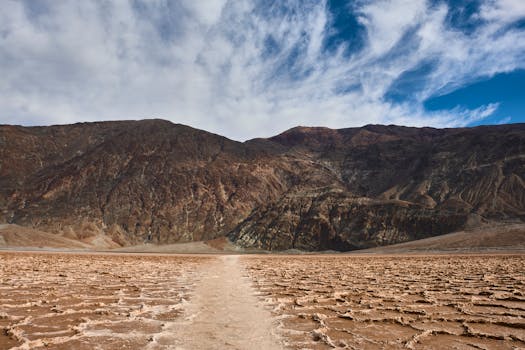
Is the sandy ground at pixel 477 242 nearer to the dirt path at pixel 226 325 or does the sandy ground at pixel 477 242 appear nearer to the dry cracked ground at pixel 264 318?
the dry cracked ground at pixel 264 318

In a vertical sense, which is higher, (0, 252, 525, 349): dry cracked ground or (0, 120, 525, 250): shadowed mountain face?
(0, 120, 525, 250): shadowed mountain face

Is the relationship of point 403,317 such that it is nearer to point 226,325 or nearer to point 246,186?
point 226,325

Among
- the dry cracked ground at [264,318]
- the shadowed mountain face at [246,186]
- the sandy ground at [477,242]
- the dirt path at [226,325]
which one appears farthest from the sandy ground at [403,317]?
the shadowed mountain face at [246,186]

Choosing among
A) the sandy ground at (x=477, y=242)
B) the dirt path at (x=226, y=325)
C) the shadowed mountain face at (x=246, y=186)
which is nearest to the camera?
the dirt path at (x=226, y=325)

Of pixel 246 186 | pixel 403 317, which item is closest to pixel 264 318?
pixel 403 317

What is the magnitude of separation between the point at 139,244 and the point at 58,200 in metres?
19.6

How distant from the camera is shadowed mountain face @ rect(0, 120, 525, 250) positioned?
216 feet

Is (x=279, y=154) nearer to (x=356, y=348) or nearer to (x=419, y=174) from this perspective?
(x=419, y=174)

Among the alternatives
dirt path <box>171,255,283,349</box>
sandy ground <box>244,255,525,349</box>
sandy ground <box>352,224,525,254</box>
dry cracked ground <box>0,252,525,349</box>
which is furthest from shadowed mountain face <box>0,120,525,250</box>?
dirt path <box>171,255,283,349</box>

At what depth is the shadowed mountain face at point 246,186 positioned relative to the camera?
Answer: 65938mm

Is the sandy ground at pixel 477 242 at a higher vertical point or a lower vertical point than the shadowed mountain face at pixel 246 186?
lower

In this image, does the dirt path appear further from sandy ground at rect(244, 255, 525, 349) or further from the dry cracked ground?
sandy ground at rect(244, 255, 525, 349)

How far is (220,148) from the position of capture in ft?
314

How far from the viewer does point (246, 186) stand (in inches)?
3396
